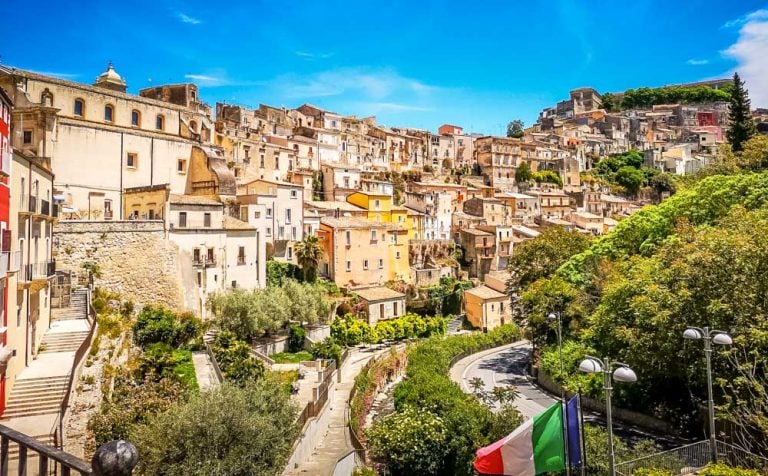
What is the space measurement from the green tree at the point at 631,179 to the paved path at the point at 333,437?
75.5 metres

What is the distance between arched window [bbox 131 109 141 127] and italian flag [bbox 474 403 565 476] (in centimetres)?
3461

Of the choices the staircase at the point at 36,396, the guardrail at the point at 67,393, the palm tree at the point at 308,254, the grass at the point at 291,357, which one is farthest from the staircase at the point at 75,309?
the palm tree at the point at 308,254

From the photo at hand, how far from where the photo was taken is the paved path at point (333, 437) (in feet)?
56.1

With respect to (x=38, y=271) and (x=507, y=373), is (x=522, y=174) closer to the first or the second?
(x=507, y=373)

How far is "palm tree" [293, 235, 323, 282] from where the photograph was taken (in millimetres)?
39719

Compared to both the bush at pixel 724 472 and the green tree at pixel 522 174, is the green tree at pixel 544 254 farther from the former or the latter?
the green tree at pixel 522 174

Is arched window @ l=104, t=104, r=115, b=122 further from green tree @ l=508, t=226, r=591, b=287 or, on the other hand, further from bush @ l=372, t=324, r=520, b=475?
green tree @ l=508, t=226, r=591, b=287

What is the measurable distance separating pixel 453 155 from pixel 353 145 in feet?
87.0

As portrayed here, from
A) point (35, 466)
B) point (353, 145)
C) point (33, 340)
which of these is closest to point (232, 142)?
point (353, 145)

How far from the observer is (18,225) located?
16625mm

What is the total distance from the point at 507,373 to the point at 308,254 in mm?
17010

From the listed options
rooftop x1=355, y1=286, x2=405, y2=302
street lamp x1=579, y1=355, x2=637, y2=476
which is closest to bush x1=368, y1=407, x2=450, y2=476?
street lamp x1=579, y1=355, x2=637, y2=476

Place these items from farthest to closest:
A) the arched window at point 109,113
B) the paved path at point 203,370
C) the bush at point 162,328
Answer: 1. the arched window at point 109,113
2. the bush at point 162,328
3. the paved path at point 203,370

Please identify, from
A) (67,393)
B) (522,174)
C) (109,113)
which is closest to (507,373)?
(67,393)
